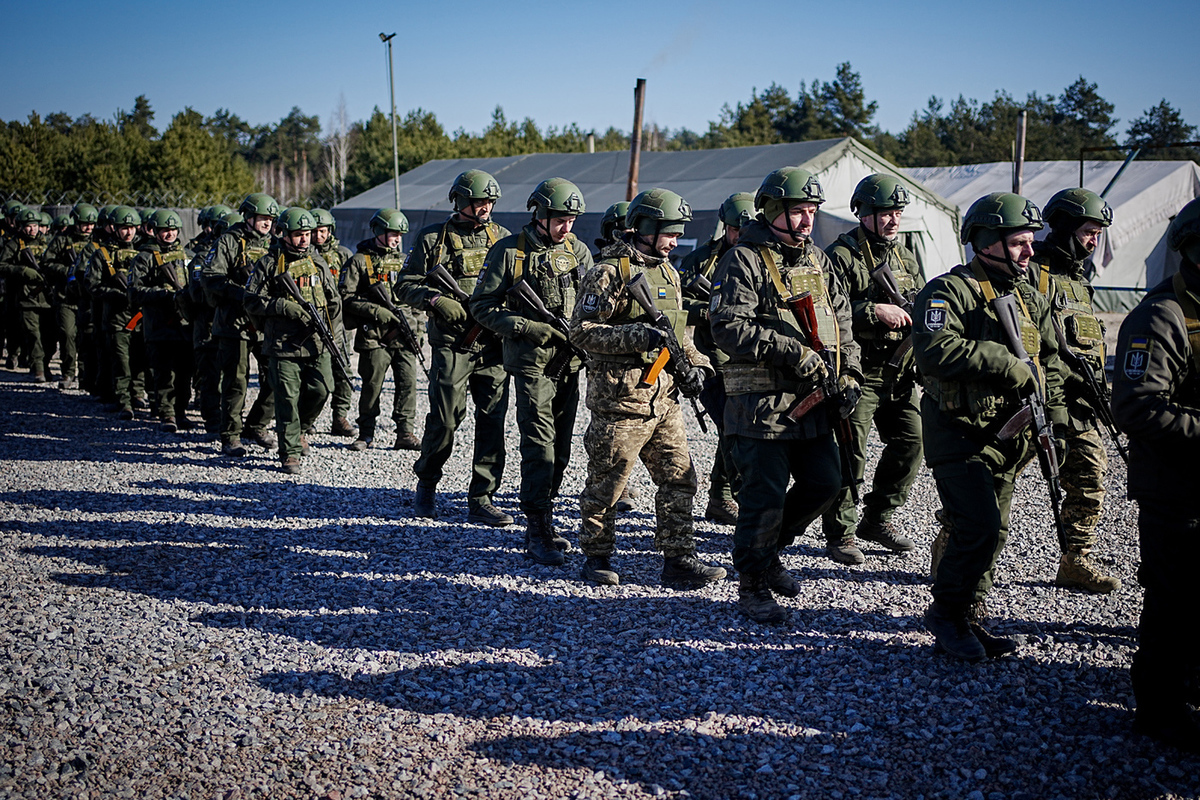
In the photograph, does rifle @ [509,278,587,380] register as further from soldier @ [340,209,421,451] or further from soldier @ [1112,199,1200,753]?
soldier @ [340,209,421,451]

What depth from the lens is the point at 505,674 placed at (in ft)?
14.4

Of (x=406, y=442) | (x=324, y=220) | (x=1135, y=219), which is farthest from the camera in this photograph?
(x=1135, y=219)

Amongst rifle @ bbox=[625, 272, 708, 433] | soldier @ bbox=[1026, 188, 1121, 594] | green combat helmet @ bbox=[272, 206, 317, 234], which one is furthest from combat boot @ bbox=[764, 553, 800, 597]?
green combat helmet @ bbox=[272, 206, 317, 234]

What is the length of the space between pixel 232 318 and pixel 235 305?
0.43ft

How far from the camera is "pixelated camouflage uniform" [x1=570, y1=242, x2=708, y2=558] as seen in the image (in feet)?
17.4

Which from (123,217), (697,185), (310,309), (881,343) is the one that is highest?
(697,185)

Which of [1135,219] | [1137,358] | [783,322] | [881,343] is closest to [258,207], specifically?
[881,343]

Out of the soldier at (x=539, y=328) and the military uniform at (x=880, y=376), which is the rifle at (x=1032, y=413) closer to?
the military uniform at (x=880, y=376)

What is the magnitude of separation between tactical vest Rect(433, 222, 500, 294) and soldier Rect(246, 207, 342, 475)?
199 centimetres

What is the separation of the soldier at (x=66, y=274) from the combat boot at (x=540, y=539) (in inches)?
392

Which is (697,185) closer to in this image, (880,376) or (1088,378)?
(880,376)

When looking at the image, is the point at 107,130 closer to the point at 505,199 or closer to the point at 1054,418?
the point at 505,199

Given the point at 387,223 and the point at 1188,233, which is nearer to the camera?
the point at 1188,233

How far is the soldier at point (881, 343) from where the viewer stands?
5.93m
